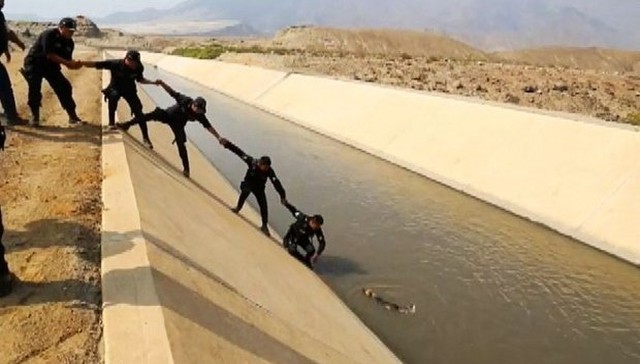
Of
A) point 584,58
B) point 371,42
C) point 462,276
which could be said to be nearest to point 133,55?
point 462,276

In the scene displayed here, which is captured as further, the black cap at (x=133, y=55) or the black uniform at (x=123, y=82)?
the black uniform at (x=123, y=82)

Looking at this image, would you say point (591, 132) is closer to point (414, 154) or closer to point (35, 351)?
point (414, 154)

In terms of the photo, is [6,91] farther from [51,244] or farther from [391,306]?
[391,306]

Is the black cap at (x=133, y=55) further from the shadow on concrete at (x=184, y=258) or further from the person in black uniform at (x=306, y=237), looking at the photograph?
the shadow on concrete at (x=184, y=258)

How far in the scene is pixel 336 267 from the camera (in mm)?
11984

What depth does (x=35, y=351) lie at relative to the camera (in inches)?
193

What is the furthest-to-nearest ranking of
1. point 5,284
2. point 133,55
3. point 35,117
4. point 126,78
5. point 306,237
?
point 35,117, point 126,78, point 133,55, point 306,237, point 5,284

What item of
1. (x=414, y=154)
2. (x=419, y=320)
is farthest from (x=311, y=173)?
(x=419, y=320)

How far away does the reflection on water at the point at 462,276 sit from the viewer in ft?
31.5

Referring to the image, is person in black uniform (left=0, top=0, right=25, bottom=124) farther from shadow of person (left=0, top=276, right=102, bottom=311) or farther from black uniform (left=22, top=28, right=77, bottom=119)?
shadow of person (left=0, top=276, right=102, bottom=311)

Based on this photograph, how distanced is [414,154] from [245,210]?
907cm

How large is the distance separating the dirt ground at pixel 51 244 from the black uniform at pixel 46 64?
835mm

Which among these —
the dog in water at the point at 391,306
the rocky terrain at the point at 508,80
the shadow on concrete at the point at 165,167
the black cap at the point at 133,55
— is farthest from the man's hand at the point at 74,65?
the rocky terrain at the point at 508,80

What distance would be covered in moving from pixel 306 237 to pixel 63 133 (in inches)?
238
